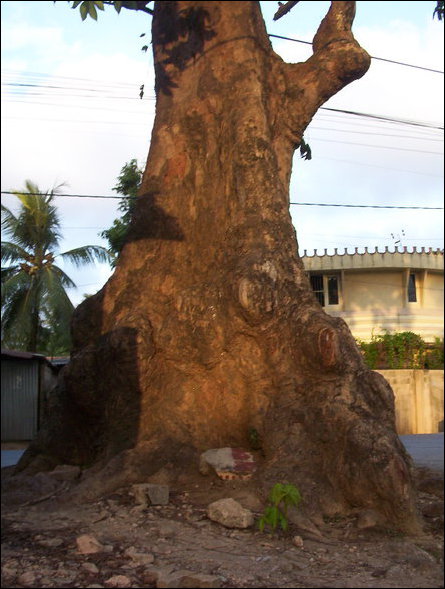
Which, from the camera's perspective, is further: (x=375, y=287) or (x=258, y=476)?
(x=375, y=287)

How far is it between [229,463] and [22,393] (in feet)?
41.9

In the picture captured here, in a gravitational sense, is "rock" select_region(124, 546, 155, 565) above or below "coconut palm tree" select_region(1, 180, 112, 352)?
below

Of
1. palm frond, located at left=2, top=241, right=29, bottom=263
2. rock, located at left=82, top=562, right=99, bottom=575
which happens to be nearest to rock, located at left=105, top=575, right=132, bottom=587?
rock, located at left=82, top=562, right=99, bottom=575

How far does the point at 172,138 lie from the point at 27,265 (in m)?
15.1

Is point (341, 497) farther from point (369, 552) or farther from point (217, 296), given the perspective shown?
point (217, 296)

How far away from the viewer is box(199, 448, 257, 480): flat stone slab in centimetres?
578

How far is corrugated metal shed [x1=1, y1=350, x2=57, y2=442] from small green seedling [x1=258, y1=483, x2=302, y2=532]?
1289cm

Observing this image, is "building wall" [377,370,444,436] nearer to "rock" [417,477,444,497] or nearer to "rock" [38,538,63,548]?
"rock" [417,477,444,497]

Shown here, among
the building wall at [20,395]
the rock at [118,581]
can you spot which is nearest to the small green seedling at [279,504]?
the rock at [118,581]

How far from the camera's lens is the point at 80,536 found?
4582 mm

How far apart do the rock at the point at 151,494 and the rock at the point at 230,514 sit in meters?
0.44

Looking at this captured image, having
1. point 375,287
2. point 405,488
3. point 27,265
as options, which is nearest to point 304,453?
point 405,488

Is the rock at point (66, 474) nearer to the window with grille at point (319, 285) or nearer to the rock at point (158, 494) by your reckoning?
the rock at point (158, 494)

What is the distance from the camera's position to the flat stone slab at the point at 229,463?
19.0 feet
